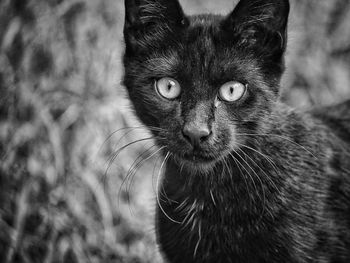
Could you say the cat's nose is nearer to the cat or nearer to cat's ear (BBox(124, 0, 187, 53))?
the cat

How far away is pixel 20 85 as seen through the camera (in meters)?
2.96

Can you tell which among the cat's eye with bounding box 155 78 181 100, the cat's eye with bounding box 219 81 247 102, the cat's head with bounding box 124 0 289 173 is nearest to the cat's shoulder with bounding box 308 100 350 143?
the cat's head with bounding box 124 0 289 173

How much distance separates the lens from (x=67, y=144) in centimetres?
297

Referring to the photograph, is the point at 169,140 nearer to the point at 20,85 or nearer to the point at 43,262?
the point at 43,262

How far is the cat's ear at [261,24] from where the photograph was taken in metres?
1.96

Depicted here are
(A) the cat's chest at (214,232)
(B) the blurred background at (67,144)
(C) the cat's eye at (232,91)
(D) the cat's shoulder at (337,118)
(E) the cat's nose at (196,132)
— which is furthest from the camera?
(B) the blurred background at (67,144)

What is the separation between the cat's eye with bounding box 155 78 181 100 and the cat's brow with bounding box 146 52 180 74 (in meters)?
0.04

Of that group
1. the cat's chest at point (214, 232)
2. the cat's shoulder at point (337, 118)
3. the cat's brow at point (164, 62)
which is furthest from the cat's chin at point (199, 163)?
the cat's shoulder at point (337, 118)

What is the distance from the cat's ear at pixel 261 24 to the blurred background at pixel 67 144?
0.57 m

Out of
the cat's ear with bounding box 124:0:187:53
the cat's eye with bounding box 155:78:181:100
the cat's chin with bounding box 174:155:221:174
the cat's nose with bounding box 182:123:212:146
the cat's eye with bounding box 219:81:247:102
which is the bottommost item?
the cat's chin with bounding box 174:155:221:174

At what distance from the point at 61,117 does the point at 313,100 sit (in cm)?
188

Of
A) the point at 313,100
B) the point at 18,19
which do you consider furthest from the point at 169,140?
the point at 313,100

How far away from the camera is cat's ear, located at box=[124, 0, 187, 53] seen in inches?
80.7

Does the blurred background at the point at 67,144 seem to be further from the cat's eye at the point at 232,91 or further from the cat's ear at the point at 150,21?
the cat's eye at the point at 232,91
